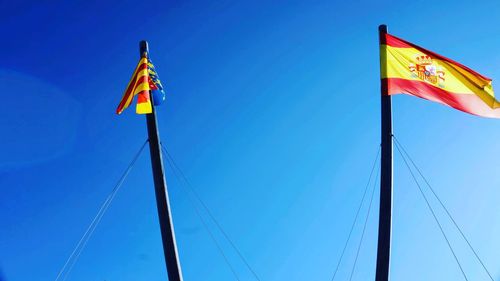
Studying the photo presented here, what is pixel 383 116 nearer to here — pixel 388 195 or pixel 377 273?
pixel 388 195

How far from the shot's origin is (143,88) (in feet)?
41.2

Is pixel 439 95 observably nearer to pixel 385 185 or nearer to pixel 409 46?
pixel 409 46

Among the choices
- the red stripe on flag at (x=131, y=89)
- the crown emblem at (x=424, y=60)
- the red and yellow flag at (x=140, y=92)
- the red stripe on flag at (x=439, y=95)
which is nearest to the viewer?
the red and yellow flag at (x=140, y=92)

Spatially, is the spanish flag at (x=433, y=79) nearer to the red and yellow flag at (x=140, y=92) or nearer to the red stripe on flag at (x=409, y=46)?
the red stripe on flag at (x=409, y=46)

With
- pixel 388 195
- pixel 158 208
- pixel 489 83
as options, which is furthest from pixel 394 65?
pixel 158 208

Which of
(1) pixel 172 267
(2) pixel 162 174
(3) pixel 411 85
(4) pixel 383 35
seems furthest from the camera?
(4) pixel 383 35

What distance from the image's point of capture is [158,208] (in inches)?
478

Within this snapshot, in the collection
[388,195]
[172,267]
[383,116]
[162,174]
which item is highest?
[383,116]

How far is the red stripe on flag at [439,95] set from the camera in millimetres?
13383

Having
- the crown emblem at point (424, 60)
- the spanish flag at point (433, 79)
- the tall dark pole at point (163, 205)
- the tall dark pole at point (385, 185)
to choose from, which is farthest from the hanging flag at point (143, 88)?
the crown emblem at point (424, 60)

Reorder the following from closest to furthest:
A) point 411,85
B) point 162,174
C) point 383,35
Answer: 1. point 162,174
2. point 411,85
3. point 383,35

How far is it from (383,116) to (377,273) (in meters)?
4.65

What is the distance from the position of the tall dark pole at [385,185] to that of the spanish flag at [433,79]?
0.13m

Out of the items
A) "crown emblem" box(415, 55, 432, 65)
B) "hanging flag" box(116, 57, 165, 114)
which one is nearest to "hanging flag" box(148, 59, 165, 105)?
"hanging flag" box(116, 57, 165, 114)
